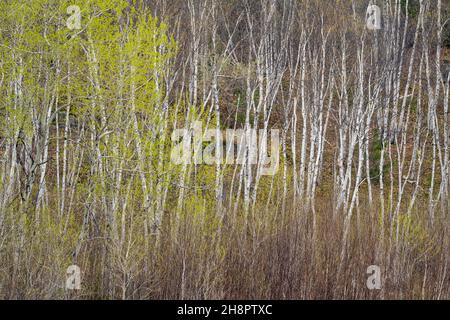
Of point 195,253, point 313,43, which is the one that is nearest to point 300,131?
point 313,43

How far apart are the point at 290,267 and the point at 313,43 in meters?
9.31

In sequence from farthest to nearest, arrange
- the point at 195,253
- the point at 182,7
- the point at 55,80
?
the point at 182,7, the point at 55,80, the point at 195,253

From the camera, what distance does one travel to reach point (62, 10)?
10641 millimetres

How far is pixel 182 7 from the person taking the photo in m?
15.0

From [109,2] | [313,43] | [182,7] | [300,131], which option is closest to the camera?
[109,2]

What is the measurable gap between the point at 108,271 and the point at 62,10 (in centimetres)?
451

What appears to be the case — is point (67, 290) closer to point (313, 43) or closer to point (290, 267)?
point (290, 267)
